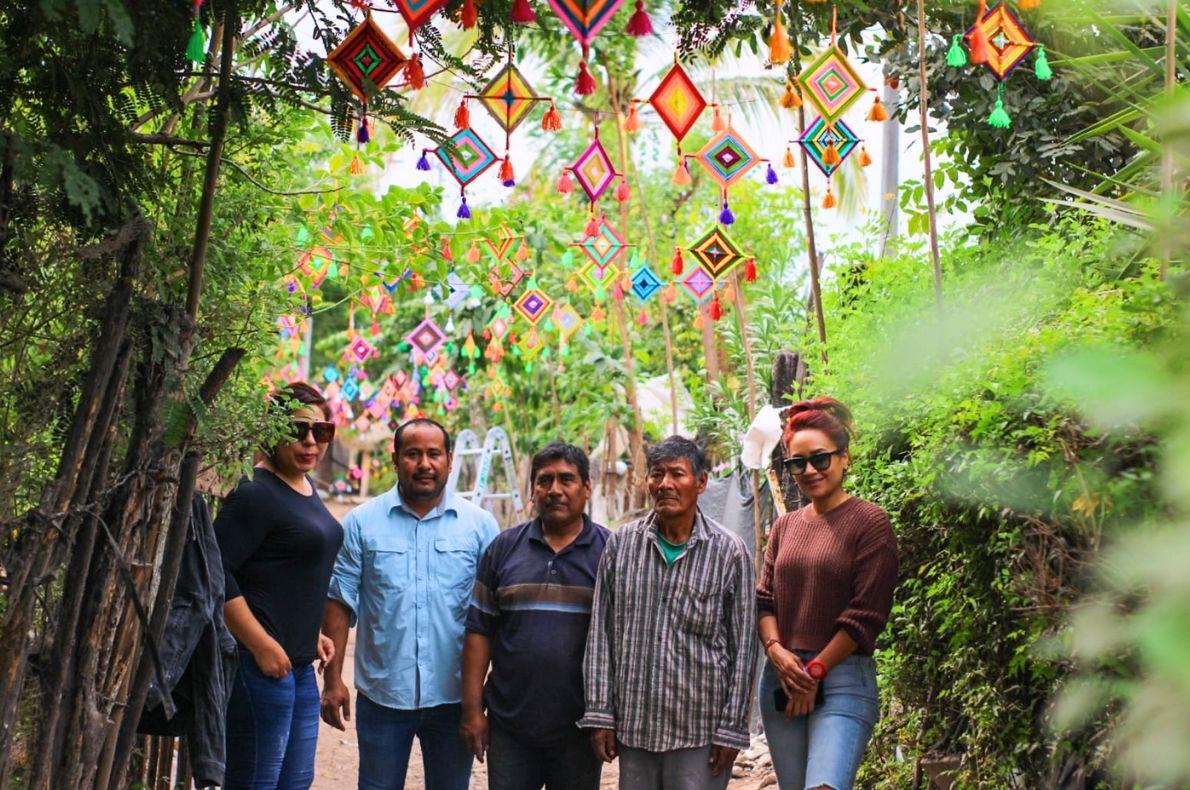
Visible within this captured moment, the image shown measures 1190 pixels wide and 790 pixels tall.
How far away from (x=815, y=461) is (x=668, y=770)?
3.43 ft

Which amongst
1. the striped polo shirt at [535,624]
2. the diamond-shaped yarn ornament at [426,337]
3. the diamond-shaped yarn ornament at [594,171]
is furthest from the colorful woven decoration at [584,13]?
the diamond-shaped yarn ornament at [426,337]

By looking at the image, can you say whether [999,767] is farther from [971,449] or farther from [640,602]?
[640,602]

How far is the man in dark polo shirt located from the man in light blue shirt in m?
0.19

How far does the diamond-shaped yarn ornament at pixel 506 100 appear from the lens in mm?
5555

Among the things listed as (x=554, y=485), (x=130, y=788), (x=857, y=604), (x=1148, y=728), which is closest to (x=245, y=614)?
(x=130, y=788)

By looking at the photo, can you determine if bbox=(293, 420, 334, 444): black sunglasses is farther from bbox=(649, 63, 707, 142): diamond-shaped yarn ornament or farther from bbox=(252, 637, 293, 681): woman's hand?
bbox=(649, 63, 707, 142): diamond-shaped yarn ornament

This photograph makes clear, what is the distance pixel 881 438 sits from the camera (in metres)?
4.92

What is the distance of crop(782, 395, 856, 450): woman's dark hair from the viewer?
3998mm

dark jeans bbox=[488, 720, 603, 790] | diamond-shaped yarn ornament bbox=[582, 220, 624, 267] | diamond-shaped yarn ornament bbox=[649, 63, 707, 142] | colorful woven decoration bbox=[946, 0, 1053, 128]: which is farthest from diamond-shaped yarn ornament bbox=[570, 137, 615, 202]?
dark jeans bbox=[488, 720, 603, 790]

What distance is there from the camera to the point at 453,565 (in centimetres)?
454

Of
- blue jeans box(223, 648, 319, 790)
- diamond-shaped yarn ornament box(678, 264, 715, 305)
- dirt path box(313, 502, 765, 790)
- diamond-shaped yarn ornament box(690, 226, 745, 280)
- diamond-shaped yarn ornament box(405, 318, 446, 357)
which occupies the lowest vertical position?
dirt path box(313, 502, 765, 790)

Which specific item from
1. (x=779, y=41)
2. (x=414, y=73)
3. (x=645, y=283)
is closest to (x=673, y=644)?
(x=779, y=41)

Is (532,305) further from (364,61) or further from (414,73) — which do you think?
(364,61)

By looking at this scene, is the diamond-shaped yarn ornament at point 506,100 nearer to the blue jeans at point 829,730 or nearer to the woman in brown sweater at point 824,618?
the woman in brown sweater at point 824,618
